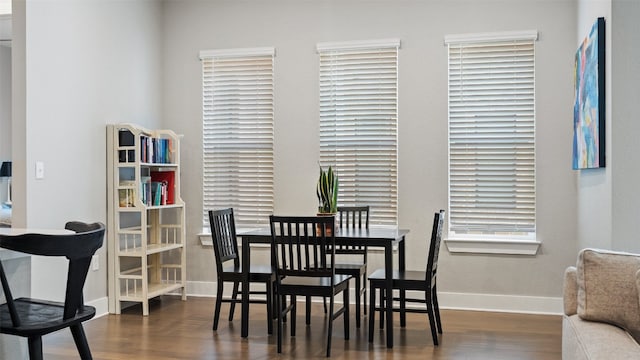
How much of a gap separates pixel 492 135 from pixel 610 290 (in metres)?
3.04

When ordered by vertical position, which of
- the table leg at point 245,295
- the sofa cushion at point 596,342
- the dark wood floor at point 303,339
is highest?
the sofa cushion at point 596,342

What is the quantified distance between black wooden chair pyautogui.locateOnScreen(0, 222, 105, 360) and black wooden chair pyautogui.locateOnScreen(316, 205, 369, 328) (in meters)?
2.29

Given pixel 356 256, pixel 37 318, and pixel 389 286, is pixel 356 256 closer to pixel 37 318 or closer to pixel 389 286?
pixel 389 286

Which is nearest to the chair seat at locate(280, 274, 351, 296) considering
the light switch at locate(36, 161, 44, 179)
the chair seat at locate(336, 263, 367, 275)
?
the chair seat at locate(336, 263, 367, 275)

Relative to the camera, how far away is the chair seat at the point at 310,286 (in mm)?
3954

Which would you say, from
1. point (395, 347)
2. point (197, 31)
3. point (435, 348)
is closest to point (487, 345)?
point (435, 348)

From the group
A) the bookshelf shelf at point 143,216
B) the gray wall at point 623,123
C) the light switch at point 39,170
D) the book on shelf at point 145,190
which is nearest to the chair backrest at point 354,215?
the bookshelf shelf at point 143,216

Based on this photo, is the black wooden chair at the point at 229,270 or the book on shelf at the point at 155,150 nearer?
the black wooden chair at the point at 229,270

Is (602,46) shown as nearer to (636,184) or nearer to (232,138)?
(636,184)

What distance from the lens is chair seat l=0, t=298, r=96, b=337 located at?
250 centimetres

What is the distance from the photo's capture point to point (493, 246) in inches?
206

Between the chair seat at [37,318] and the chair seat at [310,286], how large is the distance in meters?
1.50

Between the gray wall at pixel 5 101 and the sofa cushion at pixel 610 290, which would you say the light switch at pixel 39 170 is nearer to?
the sofa cushion at pixel 610 290

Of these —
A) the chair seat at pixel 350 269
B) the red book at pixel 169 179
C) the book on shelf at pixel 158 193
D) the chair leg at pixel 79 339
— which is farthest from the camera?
the red book at pixel 169 179
